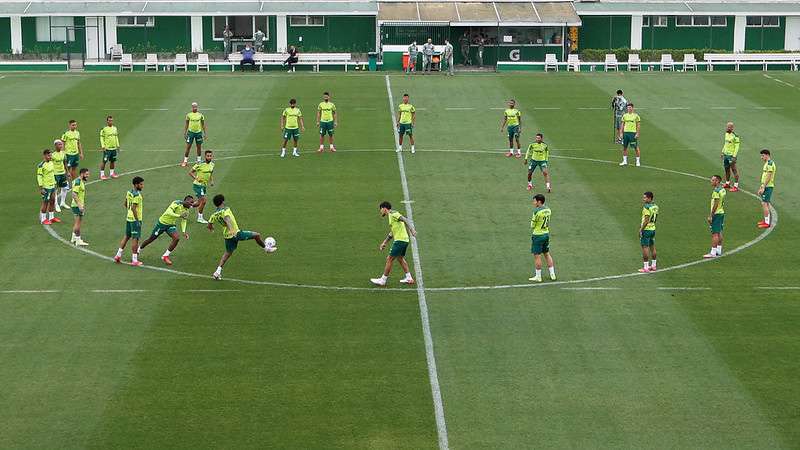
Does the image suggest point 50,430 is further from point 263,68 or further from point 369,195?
point 263,68

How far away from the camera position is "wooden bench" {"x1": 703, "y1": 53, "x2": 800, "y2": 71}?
7962cm

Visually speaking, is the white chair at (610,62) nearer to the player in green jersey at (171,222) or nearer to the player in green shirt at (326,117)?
the player in green shirt at (326,117)

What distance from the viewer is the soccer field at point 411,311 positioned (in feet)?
73.7

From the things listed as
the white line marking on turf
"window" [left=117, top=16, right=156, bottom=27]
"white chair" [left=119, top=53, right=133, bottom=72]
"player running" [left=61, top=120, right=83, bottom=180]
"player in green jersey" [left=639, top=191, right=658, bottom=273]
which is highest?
"window" [left=117, top=16, right=156, bottom=27]

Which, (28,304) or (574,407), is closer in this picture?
(574,407)

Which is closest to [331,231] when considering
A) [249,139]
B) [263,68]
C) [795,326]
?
[795,326]

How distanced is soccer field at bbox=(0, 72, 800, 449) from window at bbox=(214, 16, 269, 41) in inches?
1423

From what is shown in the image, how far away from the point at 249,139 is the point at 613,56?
32782 mm

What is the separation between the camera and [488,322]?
27891 mm

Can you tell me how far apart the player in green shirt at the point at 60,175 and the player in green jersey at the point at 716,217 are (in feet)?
59.1

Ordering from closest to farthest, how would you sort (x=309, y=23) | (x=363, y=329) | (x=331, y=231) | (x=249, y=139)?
(x=363, y=329), (x=331, y=231), (x=249, y=139), (x=309, y=23)

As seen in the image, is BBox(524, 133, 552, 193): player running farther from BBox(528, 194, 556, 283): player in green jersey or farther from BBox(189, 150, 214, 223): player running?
BBox(528, 194, 556, 283): player in green jersey

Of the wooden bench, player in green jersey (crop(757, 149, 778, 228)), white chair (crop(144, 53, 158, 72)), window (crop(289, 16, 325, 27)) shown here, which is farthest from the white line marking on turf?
window (crop(289, 16, 325, 27))

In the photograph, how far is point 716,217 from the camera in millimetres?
33250
